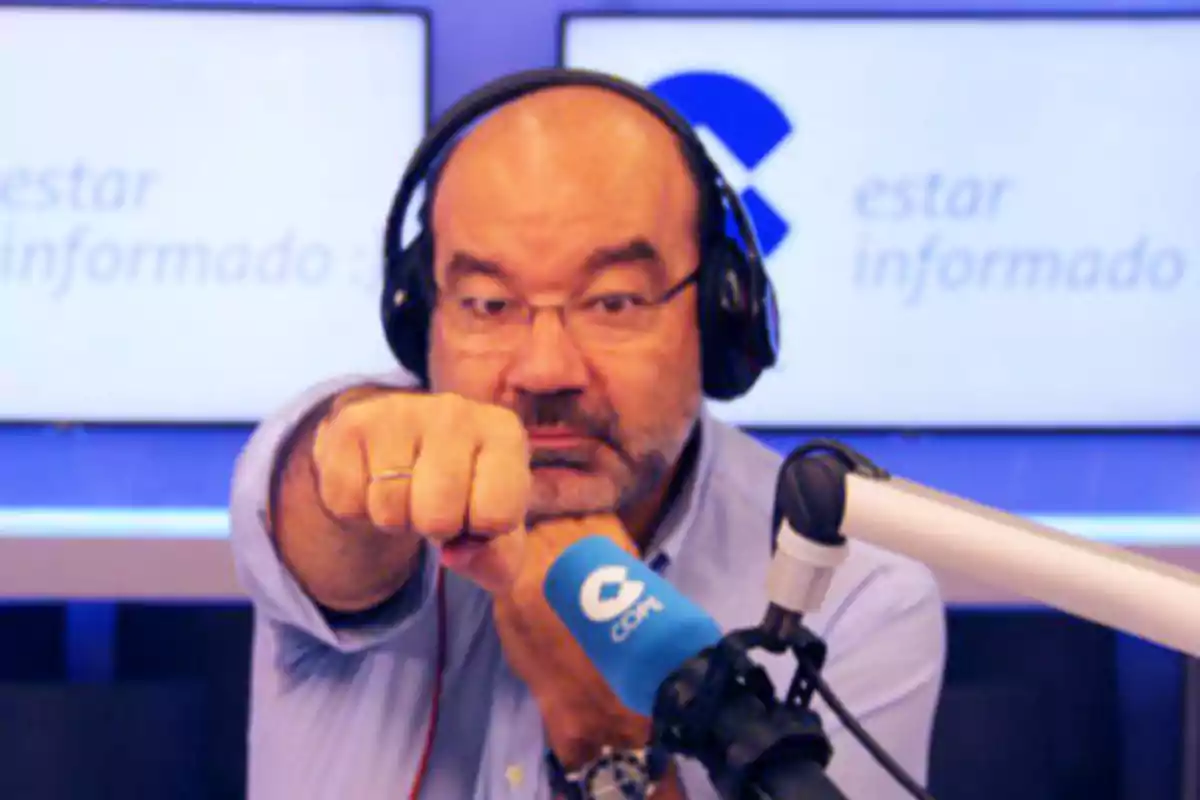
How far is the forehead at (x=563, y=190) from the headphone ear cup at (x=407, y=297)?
3 centimetres

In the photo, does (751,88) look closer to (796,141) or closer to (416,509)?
(796,141)

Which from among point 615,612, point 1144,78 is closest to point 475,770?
point 615,612

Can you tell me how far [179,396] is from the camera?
1889 mm

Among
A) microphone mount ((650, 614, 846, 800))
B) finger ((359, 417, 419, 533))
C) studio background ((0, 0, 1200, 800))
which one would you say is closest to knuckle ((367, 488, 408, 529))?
finger ((359, 417, 419, 533))

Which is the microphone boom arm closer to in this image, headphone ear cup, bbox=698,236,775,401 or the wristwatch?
the wristwatch

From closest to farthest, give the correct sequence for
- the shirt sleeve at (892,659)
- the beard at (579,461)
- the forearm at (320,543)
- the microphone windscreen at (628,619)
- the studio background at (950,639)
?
1. the microphone windscreen at (628,619)
2. the forearm at (320,543)
3. the beard at (579,461)
4. the shirt sleeve at (892,659)
5. the studio background at (950,639)

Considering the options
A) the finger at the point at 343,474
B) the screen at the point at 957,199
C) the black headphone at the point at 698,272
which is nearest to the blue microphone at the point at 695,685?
the finger at the point at 343,474

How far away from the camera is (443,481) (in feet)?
1.48

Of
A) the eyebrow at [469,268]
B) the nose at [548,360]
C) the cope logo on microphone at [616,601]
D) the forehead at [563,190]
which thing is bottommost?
the cope logo on microphone at [616,601]

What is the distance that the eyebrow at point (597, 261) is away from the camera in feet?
2.78

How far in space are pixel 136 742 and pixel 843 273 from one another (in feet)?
4.63

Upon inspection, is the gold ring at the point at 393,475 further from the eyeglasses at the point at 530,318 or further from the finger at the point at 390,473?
the eyeglasses at the point at 530,318

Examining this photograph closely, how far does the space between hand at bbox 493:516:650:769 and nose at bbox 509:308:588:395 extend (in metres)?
0.10

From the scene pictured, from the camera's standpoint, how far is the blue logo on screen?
6.15 feet
